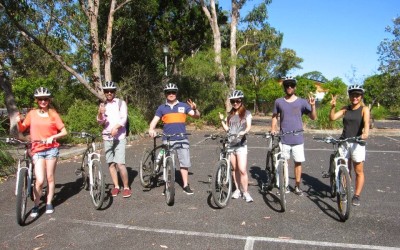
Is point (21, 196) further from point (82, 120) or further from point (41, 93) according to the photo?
point (82, 120)

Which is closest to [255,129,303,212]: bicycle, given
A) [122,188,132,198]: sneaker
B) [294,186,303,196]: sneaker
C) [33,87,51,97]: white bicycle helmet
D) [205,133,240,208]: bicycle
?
[294,186,303,196]: sneaker

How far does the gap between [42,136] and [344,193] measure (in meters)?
4.35

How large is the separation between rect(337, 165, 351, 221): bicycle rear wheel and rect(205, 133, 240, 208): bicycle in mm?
1610

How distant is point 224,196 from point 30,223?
284 centimetres

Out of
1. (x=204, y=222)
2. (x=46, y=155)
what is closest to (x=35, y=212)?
(x=46, y=155)

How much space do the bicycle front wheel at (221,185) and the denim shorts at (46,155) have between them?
235 centimetres

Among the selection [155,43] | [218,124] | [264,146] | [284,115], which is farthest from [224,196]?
[155,43]

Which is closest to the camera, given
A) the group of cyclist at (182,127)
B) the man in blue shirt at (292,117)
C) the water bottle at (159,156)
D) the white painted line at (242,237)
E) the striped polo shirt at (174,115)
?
the white painted line at (242,237)

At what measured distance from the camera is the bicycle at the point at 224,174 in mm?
5570

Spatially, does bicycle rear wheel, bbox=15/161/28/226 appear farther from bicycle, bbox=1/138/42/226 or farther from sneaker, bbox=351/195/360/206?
sneaker, bbox=351/195/360/206

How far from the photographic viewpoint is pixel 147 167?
23.4ft

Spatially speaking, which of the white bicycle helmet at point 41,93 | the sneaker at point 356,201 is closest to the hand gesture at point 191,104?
the white bicycle helmet at point 41,93

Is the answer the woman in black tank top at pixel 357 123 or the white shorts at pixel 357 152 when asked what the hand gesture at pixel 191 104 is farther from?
the white shorts at pixel 357 152

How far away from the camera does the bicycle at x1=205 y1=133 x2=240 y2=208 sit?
557 centimetres
